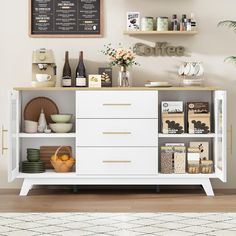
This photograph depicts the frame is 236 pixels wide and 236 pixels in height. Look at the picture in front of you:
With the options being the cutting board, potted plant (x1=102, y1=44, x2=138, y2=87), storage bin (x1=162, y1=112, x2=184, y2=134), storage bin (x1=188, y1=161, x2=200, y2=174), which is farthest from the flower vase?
storage bin (x1=188, y1=161, x2=200, y2=174)

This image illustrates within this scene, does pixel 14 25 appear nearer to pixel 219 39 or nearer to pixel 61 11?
pixel 61 11

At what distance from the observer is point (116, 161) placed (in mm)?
5625

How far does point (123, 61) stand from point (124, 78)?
0.50 feet

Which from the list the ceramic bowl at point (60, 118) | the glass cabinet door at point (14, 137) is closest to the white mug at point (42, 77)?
the glass cabinet door at point (14, 137)

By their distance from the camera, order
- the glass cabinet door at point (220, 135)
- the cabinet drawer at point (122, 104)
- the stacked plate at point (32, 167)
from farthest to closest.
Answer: the stacked plate at point (32, 167), the cabinet drawer at point (122, 104), the glass cabinet door at point (220, 135)

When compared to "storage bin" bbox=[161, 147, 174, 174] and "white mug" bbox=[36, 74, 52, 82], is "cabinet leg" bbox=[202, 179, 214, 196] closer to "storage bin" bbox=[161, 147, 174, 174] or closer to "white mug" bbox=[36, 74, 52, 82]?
"storage bin" bbox=[161, 147, 174, 174]

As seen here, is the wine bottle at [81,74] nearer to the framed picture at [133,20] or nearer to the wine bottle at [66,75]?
the wine bottle at [66,75]

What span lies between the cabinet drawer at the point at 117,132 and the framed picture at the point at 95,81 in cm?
33

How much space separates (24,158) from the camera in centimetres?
605

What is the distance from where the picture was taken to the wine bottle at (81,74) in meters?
5.82

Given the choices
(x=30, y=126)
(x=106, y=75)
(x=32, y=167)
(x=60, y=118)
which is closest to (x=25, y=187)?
(x=32, y=167)

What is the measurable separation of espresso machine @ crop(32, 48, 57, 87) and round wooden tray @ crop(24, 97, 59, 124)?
24 cm

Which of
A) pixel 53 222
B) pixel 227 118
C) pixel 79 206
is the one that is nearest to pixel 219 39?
pixel 227 118

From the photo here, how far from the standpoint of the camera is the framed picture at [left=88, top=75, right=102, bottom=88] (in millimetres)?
5762
